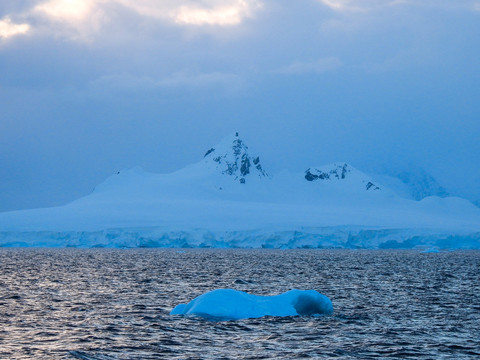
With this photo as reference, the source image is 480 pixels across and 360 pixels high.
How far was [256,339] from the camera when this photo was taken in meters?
15.4

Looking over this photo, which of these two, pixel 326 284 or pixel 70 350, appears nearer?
pixel 70 350

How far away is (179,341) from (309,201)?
17183cm

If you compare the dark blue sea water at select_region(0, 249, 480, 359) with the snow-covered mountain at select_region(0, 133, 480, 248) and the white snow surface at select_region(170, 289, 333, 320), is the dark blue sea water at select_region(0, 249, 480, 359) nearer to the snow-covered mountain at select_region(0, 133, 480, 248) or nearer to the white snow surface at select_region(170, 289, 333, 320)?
the white snow surface at select_region(170, 289, 333, 320)

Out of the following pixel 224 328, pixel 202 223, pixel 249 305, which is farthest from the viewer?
pixel 202 223

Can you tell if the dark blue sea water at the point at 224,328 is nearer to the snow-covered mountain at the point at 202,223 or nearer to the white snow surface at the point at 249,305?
the white snow surface at the point at 249,305

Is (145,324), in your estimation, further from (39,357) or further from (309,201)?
(309,201)

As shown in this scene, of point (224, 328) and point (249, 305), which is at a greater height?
point (249, 305)

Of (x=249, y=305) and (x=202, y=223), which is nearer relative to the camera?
(x=249, y=305)

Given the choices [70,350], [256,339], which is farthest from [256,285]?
[70,350]

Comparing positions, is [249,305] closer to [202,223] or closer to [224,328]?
[224,328]

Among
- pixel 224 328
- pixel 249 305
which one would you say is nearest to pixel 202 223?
pixel 249 305

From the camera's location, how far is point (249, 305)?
64.0ft

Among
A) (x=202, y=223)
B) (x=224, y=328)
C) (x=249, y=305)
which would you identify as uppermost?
(x=202, y=223)

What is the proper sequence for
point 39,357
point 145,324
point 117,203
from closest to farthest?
point 39,357 → point 145,324 → point 117,203
